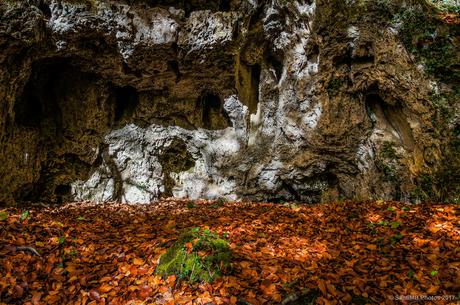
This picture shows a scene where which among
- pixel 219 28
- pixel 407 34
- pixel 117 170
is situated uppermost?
pixel 219 28

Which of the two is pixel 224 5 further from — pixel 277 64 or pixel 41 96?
pixel 41 96

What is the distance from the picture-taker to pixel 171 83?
9406mm

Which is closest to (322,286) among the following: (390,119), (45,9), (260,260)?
(260,260)

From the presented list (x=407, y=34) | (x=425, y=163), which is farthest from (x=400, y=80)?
(x=425, y=163)

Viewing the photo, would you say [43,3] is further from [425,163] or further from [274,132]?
[425,163]

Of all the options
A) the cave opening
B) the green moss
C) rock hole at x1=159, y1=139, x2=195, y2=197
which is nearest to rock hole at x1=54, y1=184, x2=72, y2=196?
the cave opening

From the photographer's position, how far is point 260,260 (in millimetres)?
4207

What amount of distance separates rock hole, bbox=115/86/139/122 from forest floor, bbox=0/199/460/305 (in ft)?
16.0

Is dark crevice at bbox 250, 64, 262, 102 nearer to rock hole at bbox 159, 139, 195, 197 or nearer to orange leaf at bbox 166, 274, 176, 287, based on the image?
rock hole at bbox 159, 139, 195, 197

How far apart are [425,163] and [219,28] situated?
641cm

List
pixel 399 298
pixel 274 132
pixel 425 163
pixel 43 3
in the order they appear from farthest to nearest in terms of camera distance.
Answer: pixel 274 132 → pixel 43 3 → pixel 425 163 → pixel 399 298

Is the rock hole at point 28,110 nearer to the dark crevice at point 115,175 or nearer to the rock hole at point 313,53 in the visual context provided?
the dark crevice at point 115,175

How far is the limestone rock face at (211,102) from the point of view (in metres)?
7.01

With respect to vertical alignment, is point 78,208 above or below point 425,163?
below
